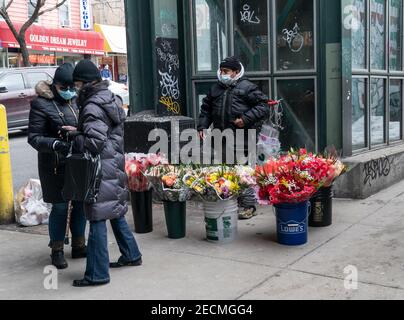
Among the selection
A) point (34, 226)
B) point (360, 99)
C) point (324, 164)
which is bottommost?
point (34, 226)

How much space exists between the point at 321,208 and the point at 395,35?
423cm

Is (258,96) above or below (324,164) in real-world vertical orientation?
above

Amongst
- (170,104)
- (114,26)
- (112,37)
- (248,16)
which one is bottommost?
(170,104)

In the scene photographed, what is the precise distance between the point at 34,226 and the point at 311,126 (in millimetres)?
3752

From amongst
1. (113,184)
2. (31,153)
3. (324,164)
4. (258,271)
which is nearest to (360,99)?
(324,164)

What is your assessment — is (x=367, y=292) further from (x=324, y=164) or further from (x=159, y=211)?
(x=159, y=211)

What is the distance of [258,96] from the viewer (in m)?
6.35

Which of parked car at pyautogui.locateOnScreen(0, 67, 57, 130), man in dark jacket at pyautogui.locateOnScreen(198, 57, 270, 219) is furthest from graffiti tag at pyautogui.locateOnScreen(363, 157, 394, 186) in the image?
parked car at pyautogui.locateOnScreen(0, 67, 57, 130)

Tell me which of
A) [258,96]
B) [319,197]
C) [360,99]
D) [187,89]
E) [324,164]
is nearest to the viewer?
[324,164]

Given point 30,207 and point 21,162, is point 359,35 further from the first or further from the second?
point 21,162

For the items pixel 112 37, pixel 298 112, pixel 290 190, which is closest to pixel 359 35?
pixel 298 112

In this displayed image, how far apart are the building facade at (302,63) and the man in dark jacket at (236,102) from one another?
48.2 inches

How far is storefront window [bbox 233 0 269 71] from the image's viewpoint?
307 inches

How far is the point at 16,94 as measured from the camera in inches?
604
